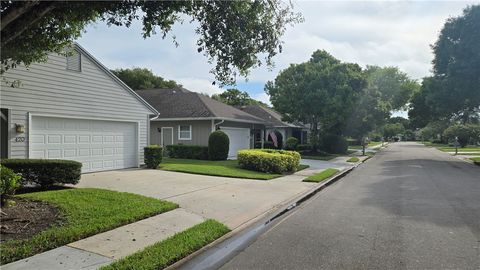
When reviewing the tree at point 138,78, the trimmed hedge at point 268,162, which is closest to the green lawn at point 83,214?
the trimmed hedge at point 268,162

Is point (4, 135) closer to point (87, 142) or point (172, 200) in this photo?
point (87, 142)

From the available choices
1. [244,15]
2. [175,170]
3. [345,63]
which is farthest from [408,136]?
[244,15]

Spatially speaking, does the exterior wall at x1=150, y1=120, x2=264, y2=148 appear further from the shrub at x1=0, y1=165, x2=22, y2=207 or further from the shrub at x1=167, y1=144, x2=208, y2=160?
the shrub at x1=0, y1=165, x2=22, y2=207

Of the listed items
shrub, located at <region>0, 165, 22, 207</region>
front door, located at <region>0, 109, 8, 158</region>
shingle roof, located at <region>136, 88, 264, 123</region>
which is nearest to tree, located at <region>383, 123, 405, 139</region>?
shingle roof, located at <region>136, 88, 264, 123</region>

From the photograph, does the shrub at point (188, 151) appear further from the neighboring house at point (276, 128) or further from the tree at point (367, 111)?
the tree at point (367, 111)

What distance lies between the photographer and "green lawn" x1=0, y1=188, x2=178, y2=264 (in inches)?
223

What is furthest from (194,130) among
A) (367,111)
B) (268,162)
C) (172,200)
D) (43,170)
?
(367,111)

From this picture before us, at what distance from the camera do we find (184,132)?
2559cm

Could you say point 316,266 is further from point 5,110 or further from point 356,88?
point 356,88

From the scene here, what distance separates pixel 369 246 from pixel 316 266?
4.69ft

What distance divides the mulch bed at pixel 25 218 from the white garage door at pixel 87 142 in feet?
17.7

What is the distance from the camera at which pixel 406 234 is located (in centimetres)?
710

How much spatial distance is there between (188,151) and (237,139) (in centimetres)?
525

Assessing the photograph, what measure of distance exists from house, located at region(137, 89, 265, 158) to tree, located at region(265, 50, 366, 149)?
14.4 ft
